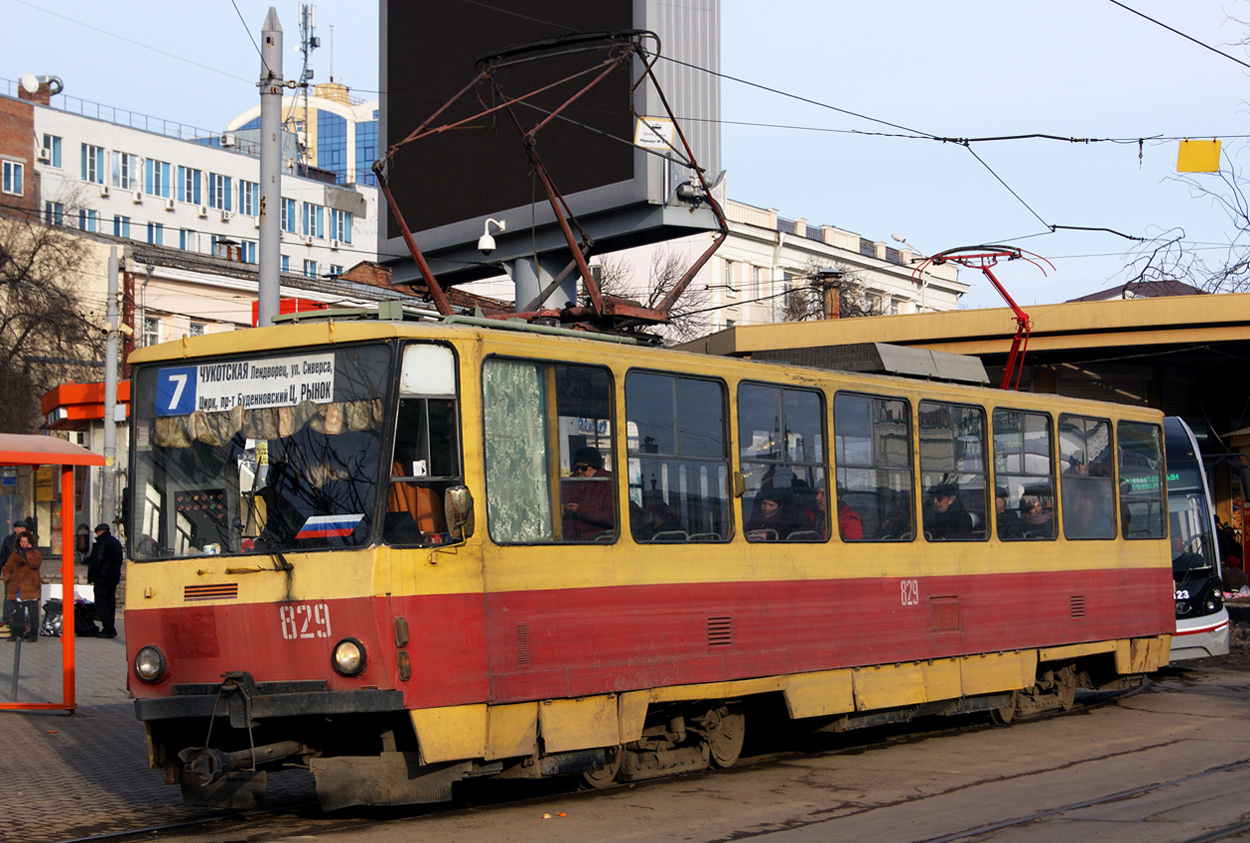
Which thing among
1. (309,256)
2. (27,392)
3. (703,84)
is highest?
(309,256)

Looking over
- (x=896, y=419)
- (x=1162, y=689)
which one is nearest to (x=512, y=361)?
(x=896, y=419)

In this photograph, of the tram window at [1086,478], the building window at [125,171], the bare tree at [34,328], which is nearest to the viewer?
the tram window at [1086,478]

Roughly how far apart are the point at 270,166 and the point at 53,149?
2038 inches

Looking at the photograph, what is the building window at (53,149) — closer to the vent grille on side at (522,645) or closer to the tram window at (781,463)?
the tram window at (781,463)

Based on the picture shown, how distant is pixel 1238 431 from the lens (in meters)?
29.7

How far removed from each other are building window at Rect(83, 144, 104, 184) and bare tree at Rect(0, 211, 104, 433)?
1784 centimetres

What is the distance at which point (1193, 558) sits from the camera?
18.6 metres

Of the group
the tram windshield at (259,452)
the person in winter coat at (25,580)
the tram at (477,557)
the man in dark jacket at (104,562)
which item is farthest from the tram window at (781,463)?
the man in dark jacket at (104,562)

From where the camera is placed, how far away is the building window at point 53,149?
60.0 meters

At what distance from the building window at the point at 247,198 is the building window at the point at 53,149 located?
900 cm

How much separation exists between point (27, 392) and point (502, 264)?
63.9 ft

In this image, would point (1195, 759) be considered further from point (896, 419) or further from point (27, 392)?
point (27, 392)

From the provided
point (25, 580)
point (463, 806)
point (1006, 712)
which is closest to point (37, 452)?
point (25, 580)

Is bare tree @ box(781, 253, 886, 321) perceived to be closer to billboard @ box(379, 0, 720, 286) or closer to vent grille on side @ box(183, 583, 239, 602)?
billboard @ box(379, 0, 720, 286)
